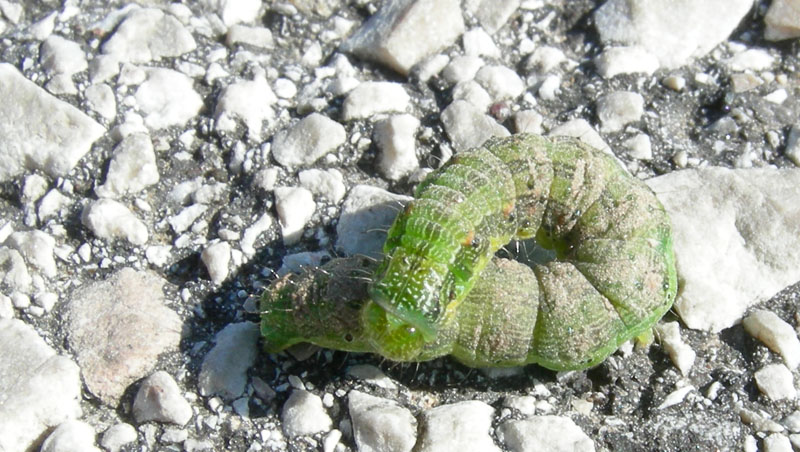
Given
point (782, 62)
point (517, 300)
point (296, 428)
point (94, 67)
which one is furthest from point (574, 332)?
point (94, 67)

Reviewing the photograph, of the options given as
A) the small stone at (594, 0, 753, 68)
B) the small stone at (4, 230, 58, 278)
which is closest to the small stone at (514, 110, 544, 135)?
the small stone at (594, 0, 753, 68)

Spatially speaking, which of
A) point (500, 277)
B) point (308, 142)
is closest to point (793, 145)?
point (500, 277)

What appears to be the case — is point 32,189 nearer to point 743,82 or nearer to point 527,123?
point 527,123

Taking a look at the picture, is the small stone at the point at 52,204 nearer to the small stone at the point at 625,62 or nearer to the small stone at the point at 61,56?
the small stone at the point at 61,56

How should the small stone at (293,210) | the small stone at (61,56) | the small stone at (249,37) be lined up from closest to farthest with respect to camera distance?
the small stone at (293,210) < the small stone at (61,56) < the small stone at (249,37)

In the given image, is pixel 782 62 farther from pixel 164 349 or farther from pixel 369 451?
pixel 164 349

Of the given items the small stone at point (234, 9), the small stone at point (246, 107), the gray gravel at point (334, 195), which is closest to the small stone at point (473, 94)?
the gray gravel at point (334, 195)
